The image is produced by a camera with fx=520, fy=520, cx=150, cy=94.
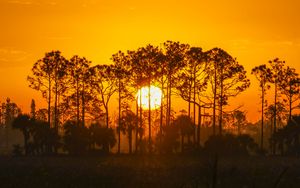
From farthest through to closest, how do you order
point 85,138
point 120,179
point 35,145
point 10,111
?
point 10,111, point 35,145, point 85,138, point 120,179

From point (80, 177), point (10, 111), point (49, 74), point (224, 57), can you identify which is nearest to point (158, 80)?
point (224, 57)

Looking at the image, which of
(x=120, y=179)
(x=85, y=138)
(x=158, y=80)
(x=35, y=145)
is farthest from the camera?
(x=158, y=80)

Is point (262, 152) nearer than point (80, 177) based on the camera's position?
No

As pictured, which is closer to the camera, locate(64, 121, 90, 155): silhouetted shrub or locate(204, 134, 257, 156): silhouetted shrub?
locate(204, 134, 257, 156): silhouetted shrub

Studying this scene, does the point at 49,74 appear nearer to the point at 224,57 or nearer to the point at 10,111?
the point at 224,57

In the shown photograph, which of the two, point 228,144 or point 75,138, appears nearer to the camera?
point 228,144

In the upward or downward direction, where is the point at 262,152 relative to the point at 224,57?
downward

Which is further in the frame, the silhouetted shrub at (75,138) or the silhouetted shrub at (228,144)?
the silhouetted shrub at (75,138)

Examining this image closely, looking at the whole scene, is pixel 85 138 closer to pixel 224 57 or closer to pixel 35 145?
pixel 35 145

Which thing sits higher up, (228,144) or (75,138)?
(75,138)

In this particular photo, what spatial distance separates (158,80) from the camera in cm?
8238

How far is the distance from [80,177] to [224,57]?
147 ft

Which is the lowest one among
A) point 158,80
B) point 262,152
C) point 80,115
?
point 262,152

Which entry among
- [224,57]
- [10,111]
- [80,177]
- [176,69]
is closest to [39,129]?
[176,69]
